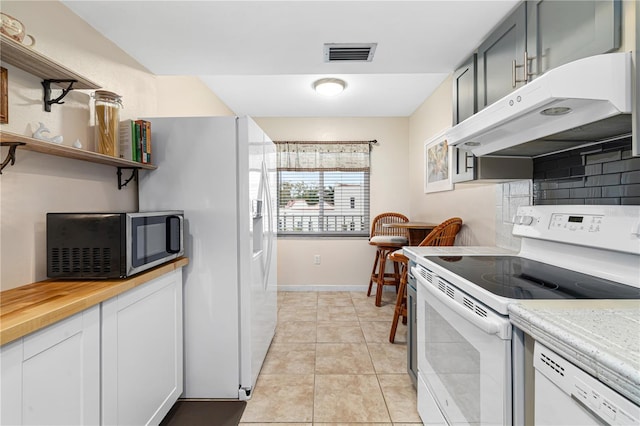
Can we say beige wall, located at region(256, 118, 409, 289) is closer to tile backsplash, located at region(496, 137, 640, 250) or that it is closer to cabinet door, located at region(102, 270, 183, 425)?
tile backsplash, located at region(496, 137, 640, 250)

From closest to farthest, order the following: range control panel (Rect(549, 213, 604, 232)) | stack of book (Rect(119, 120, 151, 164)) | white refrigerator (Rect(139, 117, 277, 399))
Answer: range control panel (Rect(549, 213, 604, 232))
stack of book (Rect(119, 120, 151, 164))
white refrigerator (Rect(139, 117, 277, 399))

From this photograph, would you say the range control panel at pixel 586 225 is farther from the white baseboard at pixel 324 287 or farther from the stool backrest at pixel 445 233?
the white baseboard at pixel 324 287

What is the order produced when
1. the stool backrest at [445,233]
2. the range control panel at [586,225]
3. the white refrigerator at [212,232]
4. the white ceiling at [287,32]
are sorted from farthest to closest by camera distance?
the stool backrest at [445,233], the white refrigerator at [212,232], the white ceiling at [287,32], the range control panel at [586,225]

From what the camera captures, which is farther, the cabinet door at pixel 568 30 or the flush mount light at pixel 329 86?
the flush mount light at pixel 329 86

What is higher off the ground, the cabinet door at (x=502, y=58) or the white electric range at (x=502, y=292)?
the cabinet door at (x=502, y=58)

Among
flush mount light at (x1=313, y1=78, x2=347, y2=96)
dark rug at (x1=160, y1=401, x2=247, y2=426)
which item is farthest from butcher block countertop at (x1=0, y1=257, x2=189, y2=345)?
flush mount light at (x1=313, y1=78, x2=347, y2=96)

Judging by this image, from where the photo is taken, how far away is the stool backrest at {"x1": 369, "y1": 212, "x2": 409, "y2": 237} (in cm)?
396

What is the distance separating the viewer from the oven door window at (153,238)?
1.38m

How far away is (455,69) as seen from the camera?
2.04 metres

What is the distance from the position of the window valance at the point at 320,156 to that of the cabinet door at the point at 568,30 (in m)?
2.90

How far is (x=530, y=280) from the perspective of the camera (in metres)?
1.15

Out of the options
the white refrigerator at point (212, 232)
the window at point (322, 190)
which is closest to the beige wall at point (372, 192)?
the window at point (322, 190)

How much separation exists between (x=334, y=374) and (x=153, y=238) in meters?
1.55

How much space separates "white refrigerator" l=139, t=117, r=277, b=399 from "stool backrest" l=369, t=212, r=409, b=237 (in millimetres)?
2389
